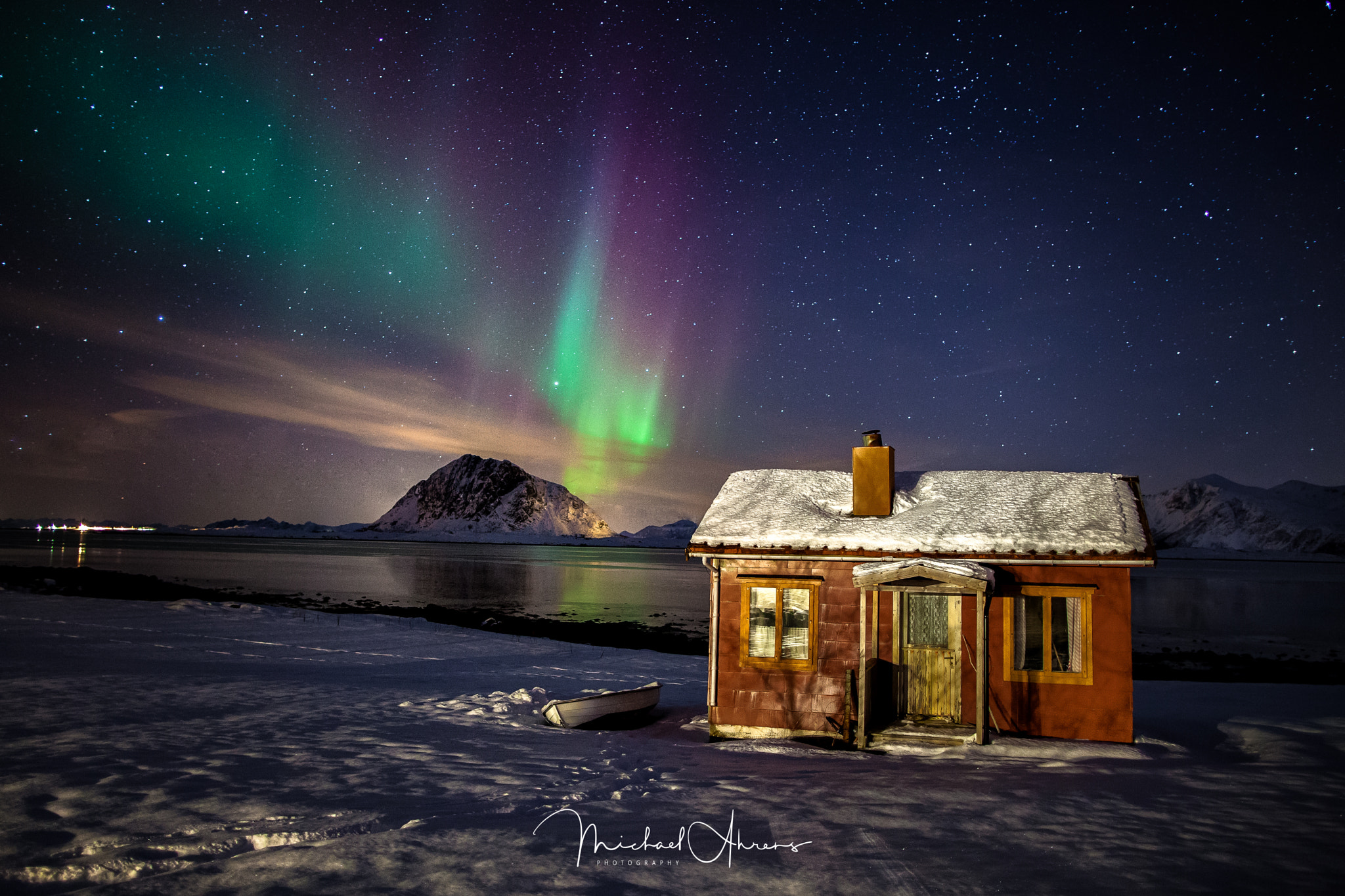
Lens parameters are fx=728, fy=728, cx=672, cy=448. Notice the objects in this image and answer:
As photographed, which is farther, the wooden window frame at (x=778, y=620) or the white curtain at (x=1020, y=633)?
the wooden window frame at (x=778, y=620)

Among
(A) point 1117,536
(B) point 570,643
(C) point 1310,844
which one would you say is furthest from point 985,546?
(B) point 570,643

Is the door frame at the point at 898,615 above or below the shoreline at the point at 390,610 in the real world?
above

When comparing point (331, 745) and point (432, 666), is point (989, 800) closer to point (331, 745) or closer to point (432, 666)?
point (331, 745)

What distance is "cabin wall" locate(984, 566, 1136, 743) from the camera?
12.1 m

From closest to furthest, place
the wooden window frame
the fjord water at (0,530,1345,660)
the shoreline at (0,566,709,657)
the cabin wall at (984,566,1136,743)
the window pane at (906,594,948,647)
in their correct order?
1. the cabin wall at (984,566,1136,743)
2. the window pane at (906,594,948,647)
3. the wooden window frame
4. the shoreline at (0,566,709,657)
5. the fjord water at (0,530,1345,660)

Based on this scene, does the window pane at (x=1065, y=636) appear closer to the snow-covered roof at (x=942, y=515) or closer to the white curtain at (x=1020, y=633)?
the white curtain at (x=1020, y=633)

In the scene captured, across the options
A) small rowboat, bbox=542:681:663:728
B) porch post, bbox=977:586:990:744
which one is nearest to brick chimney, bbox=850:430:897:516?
porch post, bbox=977:586:990:744

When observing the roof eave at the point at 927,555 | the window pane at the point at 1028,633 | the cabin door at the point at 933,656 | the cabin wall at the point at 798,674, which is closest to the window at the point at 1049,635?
the window pane at the point at 1028,633

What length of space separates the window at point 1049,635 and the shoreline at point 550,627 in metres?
12.2

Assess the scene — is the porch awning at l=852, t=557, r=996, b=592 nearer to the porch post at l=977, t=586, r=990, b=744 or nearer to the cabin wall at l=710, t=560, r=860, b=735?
the porch post at l=977, t=586, r=990, b=744

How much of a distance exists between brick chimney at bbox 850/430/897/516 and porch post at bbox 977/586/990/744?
106 inches

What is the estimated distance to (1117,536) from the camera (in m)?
12.3

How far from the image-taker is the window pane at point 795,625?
13109 mm

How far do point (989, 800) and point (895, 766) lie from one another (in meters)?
2.06
